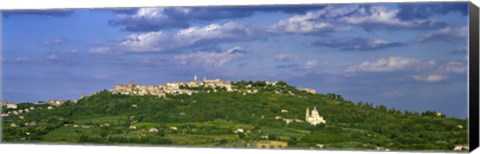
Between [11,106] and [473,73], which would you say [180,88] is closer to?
[11,106]

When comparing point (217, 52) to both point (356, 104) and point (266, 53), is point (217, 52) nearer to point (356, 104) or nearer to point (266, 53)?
point (266, 53)

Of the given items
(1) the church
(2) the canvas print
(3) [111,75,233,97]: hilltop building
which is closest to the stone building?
(2) the canvas print

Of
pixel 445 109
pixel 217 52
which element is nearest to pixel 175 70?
pixel 217 52

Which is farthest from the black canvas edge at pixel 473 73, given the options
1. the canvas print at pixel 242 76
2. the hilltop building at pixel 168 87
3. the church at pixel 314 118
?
the hilltop building at pixel 168 87

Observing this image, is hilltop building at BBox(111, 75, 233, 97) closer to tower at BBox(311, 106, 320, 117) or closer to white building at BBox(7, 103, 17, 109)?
tower at BBox(311, 106, 320, 117)

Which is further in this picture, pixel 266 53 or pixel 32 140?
pixel 32 140
